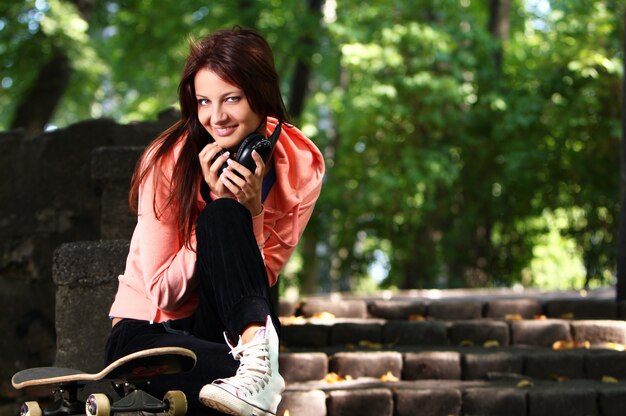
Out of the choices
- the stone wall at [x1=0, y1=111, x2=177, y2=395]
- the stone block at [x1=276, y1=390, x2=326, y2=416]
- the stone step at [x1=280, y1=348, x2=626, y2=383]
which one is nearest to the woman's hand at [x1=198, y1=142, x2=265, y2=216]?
the stone block at [x1=276, y1=390, x2=326, y2=416]

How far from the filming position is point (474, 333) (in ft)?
22.8

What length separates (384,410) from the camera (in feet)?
18.0

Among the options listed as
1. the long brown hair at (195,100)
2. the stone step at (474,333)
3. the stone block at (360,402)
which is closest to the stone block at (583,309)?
the stone step at (474,333)

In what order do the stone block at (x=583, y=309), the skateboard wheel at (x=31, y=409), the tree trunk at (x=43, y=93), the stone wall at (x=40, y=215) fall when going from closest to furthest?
1. the skateboard wheel at (x=31, y=409)
2. the stone wall at (x=40, y=215)
3. the stone block at (x=583, y=309)
4. the tree trunk at (x=43, y=93)

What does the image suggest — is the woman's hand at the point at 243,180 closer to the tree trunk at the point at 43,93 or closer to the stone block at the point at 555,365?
the stone block at the point at 555,365

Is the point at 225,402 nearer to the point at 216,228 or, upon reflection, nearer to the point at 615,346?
the point at 216,228

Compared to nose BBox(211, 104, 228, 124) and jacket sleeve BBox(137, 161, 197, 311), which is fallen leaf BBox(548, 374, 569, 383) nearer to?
jacket sleeve BBox(137, 161, 197, 311)

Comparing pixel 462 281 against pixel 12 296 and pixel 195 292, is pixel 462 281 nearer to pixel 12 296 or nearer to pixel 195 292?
pixel 12 296

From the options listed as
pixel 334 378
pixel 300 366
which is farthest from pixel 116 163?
pixel 334 378

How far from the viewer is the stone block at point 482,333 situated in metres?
6.92

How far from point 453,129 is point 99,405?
10.8 m

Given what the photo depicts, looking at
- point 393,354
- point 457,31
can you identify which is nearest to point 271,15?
point 457,31

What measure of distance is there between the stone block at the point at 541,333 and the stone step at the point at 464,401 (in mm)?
1188

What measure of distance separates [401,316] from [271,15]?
10.4 meters
